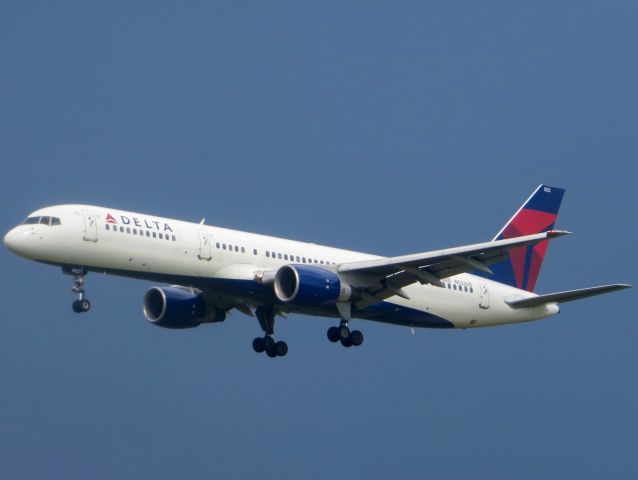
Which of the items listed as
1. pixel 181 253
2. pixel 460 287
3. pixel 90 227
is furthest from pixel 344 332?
pixel 90 227

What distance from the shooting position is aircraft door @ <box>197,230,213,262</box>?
44.5 m

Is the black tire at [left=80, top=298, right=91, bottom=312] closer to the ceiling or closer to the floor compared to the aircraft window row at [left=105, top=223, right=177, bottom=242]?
closer to the floor

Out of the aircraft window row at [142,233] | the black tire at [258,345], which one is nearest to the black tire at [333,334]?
the black tire at [258,345]

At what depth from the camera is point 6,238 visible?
4272 centimetres

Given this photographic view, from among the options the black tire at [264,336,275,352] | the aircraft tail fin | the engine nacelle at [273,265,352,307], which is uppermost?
the aircraft tail fin

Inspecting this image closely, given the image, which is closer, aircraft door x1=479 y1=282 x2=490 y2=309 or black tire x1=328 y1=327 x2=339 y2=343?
black tire x1=328 y1=327 x2=339 y2=343

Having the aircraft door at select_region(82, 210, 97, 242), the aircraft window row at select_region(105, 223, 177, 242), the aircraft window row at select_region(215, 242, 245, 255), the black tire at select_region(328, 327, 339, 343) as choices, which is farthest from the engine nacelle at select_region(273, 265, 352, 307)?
the aircraft door at select_region(82, 210, 97, 242)

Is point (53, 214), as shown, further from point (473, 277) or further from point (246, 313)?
point (473, 277)

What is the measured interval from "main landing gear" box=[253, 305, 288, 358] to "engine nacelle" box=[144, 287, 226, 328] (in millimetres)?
2047

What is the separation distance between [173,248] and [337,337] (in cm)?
751

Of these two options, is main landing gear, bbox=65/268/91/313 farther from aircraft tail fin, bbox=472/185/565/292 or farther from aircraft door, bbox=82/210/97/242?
aircraft tail fin, bbox=472/185/565/292

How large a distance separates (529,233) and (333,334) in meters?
11.8

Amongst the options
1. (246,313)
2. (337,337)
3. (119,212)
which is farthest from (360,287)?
(119,212)

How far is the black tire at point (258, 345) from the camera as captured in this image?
5000 cm
